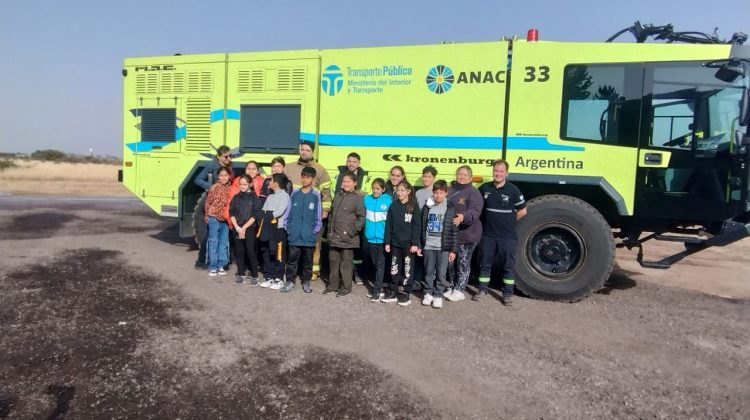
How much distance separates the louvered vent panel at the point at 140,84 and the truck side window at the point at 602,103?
22.9 ft

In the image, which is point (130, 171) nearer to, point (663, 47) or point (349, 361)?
point (349, 361)

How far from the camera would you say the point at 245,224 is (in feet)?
21.9

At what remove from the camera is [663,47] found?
588 centimetres

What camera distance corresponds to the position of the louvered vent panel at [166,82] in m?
8.27

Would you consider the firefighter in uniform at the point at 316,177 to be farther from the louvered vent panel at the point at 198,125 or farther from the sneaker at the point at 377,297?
the louvered vent panel at the point at 198,125

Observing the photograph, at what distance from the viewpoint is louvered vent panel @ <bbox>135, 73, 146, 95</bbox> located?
27.8 ft

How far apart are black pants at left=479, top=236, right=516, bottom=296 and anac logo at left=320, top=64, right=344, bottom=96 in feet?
10.2

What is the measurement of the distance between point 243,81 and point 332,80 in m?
1.59

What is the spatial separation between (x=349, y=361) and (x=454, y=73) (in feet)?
13.9

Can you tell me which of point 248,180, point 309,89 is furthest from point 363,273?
point 309,89

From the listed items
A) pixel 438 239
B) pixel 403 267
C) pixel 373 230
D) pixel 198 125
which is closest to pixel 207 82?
pixel 198 125

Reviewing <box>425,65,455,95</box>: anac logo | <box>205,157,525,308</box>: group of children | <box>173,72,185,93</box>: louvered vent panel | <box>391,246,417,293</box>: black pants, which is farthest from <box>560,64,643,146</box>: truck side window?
<box>173,72,185,93</box>: louvered vent panel

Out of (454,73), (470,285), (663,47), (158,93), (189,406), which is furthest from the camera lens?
(158,93)

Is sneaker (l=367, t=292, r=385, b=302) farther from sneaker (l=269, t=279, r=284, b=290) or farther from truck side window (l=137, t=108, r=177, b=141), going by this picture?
truck side window (l=137, t=108, r=177, b=141)
